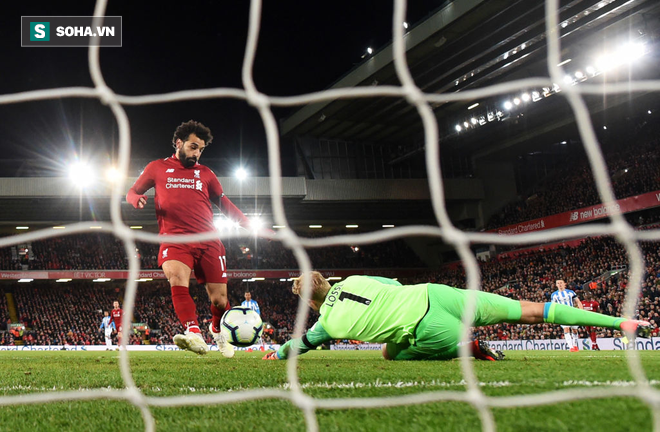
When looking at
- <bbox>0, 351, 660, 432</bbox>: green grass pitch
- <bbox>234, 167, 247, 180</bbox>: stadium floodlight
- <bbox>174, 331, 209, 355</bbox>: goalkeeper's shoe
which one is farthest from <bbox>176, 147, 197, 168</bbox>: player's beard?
<bbox>234, 167, 247, 180</bbox>: stadium floodlight

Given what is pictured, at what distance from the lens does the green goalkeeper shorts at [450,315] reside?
396 cm

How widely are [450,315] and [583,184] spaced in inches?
873

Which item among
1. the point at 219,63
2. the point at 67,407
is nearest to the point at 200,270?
the point at 67,407

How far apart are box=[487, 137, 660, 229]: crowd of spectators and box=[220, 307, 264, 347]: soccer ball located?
18300 mm

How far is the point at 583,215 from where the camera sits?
22406 millimetres

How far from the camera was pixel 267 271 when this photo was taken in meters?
29.8

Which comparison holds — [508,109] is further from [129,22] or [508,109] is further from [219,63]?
[129,22]

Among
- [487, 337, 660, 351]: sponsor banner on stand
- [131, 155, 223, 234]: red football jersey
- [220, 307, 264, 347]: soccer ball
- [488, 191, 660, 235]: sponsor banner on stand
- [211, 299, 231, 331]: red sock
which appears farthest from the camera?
[488, 191, 660, 235]: sponsor banner on stand

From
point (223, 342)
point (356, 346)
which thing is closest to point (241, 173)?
point (356, 346)

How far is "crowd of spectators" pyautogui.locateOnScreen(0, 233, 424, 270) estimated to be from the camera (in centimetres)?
2773

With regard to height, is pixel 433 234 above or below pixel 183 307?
above

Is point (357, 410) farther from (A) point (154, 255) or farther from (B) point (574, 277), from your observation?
(A) point (154, 255)

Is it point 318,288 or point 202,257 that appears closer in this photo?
point 318,288

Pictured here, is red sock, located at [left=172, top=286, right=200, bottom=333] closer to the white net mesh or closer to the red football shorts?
the red football shorts
